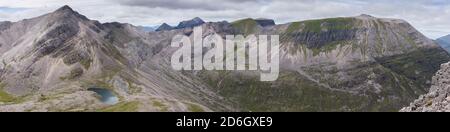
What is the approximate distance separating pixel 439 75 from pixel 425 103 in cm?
2059

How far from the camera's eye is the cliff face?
242 ft

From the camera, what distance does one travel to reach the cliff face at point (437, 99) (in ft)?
242

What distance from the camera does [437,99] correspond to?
8094cm
